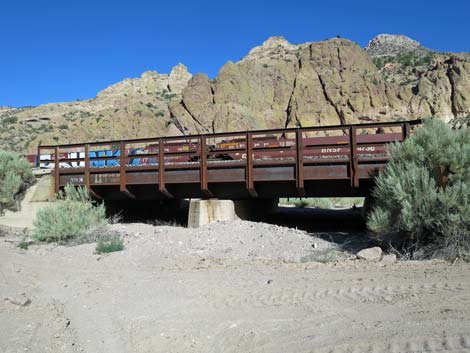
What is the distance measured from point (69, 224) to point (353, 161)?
298 inches

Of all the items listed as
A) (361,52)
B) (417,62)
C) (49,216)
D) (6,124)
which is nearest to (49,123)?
(6,124)

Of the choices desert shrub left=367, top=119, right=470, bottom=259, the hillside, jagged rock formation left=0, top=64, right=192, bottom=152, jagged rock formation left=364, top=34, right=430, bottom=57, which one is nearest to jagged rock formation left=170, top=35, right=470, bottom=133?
the hillside

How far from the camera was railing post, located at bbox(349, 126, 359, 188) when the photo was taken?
12448 mm

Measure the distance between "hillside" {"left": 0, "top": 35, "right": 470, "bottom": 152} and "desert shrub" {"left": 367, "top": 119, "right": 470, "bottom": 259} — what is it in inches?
1697

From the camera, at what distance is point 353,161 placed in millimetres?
12523

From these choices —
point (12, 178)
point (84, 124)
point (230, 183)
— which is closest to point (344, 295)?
point (230, 183)

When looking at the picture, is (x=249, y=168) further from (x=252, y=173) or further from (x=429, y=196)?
(x=429, y=196)

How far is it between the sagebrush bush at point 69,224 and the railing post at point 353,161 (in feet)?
22.2

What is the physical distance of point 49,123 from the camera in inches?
2736

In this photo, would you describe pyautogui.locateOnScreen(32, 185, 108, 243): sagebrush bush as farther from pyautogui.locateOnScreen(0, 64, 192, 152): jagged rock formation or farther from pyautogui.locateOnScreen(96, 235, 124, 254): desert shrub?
pyautogui.locateOnScreen(0, 64, 192, 152): jagged rock formation

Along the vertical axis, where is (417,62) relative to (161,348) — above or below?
above

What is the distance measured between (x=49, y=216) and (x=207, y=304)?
7.89 metres

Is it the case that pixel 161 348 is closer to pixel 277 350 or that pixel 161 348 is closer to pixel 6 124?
pixel 277 350

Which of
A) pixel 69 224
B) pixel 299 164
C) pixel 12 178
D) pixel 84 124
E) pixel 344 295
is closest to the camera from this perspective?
pixel 344 295
